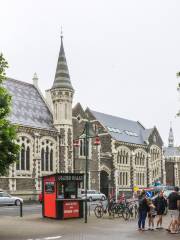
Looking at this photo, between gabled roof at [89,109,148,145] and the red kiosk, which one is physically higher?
gabled roof at [89,109,148,145]

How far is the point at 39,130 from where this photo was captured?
48688 mm

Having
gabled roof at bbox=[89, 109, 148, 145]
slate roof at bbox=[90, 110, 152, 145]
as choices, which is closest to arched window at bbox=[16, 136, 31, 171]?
gabled roof at bbox=[89, 109, 148, 145]

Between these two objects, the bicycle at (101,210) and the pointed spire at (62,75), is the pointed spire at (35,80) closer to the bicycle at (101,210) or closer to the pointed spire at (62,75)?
the pointed spire at (62,75)

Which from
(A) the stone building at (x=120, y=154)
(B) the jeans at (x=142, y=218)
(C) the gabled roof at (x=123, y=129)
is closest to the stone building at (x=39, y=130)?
(A) the stone building at (x=120, y=154)

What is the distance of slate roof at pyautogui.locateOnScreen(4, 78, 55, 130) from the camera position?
4839cm

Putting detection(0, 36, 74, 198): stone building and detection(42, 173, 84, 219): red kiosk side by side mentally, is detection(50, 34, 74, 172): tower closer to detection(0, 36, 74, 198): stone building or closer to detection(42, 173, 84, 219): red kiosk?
detection(0, 36, 74, 198): stone building

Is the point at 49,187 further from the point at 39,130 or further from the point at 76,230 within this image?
the point at 39,130

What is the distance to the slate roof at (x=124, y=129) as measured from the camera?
64500mm

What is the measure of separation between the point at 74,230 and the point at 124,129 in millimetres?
50581

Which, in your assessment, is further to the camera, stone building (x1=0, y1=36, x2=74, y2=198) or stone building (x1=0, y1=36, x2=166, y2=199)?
stone building (x1=0, y1=36, x2=166, y2=199)

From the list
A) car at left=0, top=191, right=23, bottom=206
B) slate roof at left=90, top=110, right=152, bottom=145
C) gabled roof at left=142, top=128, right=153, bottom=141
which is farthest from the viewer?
gabled roof at left=142, top=128, right=153, bottom=141

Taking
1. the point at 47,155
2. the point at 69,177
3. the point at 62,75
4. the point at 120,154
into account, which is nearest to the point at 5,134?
the point at 69,177

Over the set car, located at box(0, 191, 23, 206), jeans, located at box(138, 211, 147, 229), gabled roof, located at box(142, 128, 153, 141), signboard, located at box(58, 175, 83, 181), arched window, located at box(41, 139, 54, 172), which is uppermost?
gabled roof, located at box(142, 128, 153, 141)

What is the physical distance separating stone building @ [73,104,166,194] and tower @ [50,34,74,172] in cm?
372
